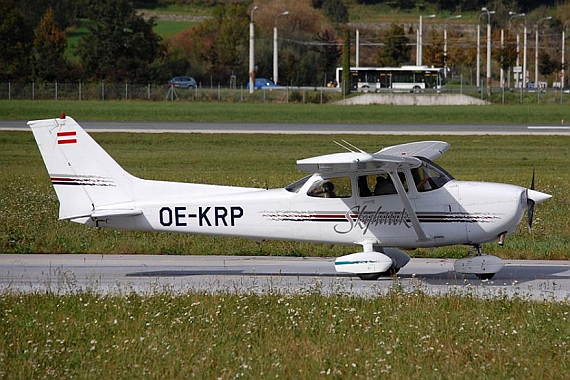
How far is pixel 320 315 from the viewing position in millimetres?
10320

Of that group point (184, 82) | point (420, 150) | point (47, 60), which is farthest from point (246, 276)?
point (184, 82)

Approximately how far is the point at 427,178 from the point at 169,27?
376 ft

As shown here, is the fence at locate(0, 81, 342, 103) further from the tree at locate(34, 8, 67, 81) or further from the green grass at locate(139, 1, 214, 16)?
the green grass at locate(139, 1, 214, 16)

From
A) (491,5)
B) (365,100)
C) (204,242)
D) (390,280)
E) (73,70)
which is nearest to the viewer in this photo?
(390,280)

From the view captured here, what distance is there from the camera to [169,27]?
125m

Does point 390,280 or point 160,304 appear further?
point 390,280

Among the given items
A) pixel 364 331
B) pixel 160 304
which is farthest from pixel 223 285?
pixel 364 331

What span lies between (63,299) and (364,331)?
3740mm

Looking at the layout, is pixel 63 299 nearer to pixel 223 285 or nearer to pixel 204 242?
pixel 223 285

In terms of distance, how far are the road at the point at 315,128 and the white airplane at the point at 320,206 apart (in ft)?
91.0

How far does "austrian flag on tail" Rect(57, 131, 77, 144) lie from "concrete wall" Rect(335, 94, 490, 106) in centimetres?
5687

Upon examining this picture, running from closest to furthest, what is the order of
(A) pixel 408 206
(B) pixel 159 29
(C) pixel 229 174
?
(A) pixel 408 206
(C) pixel 229 174
(B) pixel 159 29

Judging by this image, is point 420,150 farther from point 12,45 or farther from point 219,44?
point 219,44

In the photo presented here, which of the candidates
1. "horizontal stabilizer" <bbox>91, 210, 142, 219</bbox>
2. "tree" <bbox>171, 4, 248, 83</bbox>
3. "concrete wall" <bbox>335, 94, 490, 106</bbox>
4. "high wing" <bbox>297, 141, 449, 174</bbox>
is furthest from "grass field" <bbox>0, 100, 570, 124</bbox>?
"tree" <bbox>171, 4, 248, 83</bbox>
